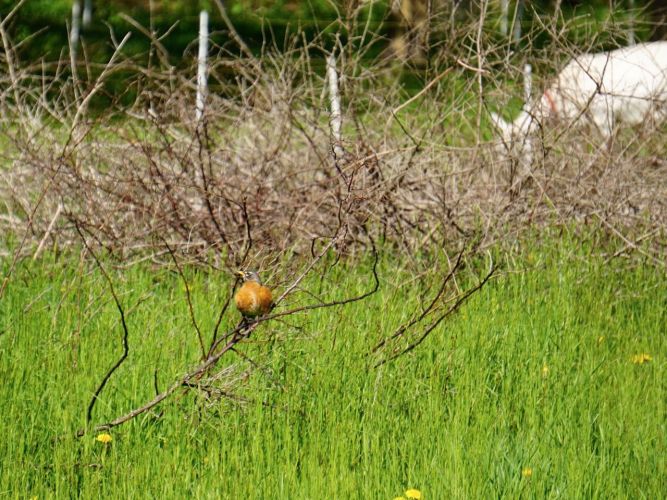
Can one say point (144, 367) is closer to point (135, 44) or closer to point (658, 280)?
point (658, 280)

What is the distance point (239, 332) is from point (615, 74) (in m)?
5.13

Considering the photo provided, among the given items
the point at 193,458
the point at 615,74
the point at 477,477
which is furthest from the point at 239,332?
the point at 615,74

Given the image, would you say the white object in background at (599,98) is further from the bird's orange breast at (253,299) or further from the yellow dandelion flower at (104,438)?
the yellow dandelion flower at (104,438)

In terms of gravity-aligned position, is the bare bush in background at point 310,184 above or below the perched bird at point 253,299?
above

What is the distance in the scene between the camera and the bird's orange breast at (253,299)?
3656 millimetres

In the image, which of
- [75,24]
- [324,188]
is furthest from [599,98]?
[75,24]

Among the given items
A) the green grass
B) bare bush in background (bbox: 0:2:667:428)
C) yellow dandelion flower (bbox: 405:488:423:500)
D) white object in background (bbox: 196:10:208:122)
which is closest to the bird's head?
the green grass

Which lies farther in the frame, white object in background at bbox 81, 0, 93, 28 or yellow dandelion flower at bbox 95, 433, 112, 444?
white object in background at bbox 81, 0, 93, 28

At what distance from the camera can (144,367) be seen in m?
4.02

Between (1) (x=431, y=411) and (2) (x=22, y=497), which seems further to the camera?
(1) (x=431, y=411)

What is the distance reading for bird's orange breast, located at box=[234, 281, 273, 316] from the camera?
3656mm

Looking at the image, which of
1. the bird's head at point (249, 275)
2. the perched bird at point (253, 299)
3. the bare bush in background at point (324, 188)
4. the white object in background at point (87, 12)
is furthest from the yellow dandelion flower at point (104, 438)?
the white object in background at point (87, 12)

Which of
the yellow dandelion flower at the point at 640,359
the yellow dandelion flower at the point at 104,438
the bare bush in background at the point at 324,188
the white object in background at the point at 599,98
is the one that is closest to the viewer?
the yellow dandelion flower at the point at 104,438

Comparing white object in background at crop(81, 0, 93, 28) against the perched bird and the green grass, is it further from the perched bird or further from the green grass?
the perched bird
